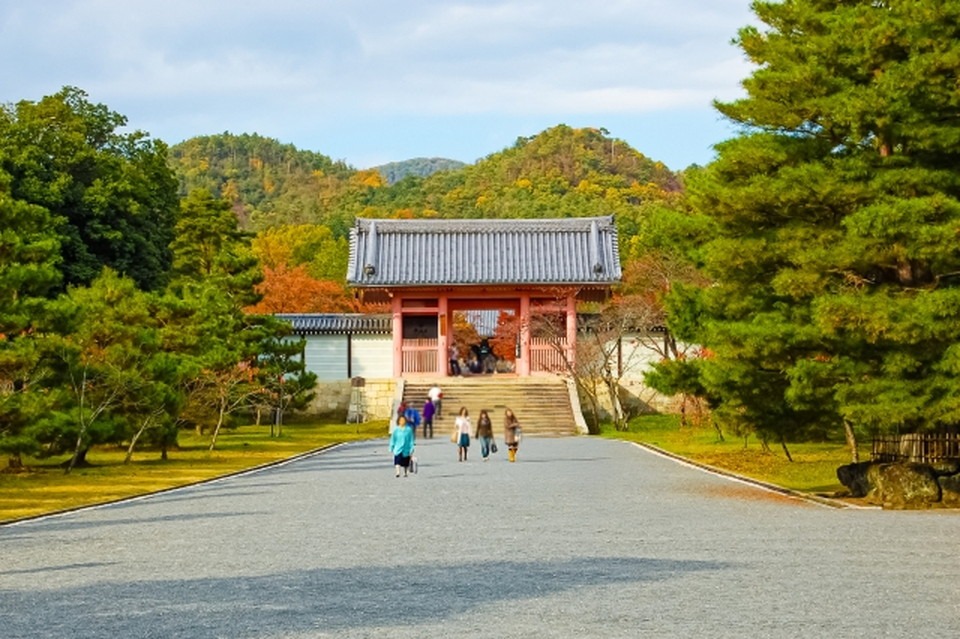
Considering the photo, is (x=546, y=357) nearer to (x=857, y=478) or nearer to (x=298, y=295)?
(x=298, y=295)

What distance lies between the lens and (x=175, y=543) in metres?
14.0

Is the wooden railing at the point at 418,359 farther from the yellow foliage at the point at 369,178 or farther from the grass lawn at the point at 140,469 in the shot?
the yellow foliage at the point at 369,178

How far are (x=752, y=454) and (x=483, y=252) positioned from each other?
69.6 ft

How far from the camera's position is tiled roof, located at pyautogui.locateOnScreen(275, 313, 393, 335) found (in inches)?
2055

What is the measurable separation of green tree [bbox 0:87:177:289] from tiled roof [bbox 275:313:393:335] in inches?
217

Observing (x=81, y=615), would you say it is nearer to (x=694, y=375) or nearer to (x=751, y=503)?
→ (x=751, y=503)

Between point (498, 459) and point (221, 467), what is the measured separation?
632 centimetres

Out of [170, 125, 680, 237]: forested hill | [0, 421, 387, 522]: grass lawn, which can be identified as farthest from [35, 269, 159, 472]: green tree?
[170, 125, 680, 237]: forested hill

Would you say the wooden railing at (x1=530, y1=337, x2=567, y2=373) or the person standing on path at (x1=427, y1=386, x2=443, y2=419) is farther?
the wooden railing at (x1=530, y1=337, x2=567, y2=373)

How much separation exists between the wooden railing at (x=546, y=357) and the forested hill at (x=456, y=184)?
90.1 feet

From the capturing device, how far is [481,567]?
11.7 m

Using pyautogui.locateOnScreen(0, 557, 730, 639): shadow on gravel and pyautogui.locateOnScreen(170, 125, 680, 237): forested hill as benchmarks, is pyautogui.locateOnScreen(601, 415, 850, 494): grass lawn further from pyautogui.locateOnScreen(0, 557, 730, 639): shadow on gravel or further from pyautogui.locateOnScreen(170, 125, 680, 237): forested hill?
pyautogui.locateOnScreen(170, 125, 680, 237): forested hill

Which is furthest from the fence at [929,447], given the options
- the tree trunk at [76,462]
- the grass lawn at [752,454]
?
the tree trunk at [76,462]

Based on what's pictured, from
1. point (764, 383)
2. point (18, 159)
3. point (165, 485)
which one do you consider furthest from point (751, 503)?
point (18, 159)
